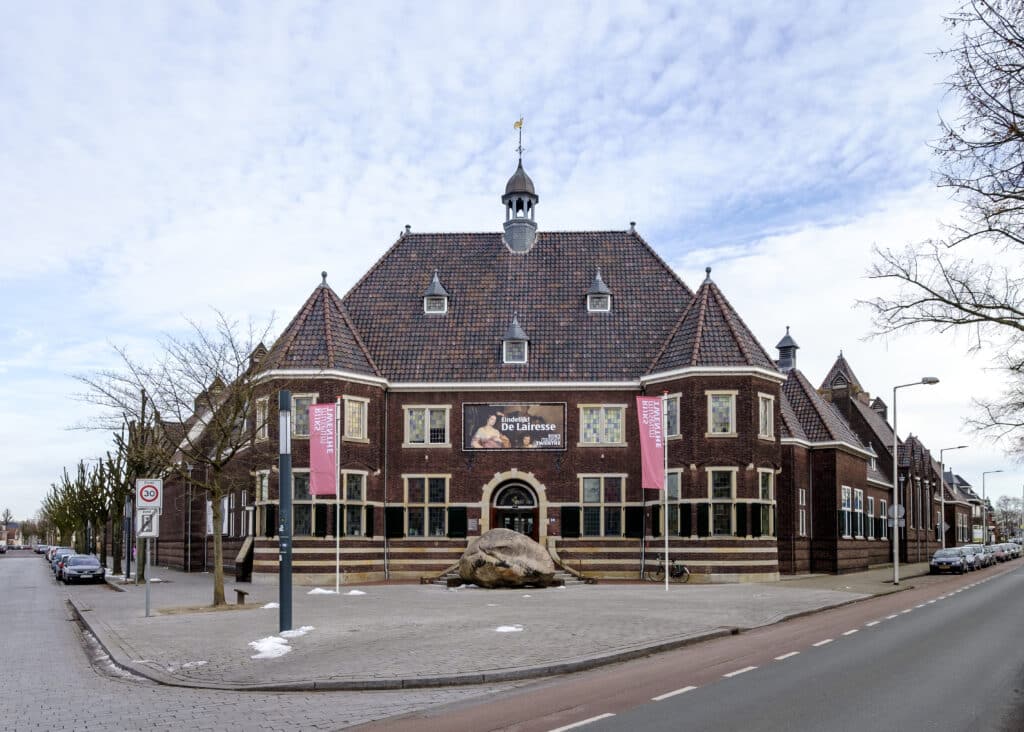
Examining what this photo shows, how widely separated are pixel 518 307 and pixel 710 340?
8.63 meters

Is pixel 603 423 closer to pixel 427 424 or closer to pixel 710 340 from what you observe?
pixel 710 340

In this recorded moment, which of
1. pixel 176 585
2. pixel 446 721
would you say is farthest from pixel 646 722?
pixel 176 585

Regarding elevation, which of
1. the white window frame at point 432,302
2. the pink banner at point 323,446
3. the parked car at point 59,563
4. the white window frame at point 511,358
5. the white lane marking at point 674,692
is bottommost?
the parked car at point 59,563

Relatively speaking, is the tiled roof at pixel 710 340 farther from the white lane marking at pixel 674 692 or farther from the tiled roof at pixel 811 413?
the white lane marking at pixel 674 692

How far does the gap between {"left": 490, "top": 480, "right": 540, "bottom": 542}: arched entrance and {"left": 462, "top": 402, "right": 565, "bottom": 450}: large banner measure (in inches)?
69.2

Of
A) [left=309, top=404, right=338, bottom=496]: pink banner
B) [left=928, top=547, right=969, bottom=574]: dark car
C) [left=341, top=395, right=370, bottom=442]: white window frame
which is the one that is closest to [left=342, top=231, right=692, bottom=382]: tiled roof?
[left=341, top=395, right=370, bottom=442]: white window frame

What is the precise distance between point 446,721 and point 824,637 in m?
10.7

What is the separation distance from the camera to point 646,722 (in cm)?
1071

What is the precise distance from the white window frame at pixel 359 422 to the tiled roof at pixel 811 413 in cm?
1973

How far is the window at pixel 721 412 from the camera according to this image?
39.0 metres

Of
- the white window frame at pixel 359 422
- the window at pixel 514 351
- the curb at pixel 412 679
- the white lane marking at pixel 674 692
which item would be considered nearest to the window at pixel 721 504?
the window at pixel 514 351

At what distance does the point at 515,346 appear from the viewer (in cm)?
4259

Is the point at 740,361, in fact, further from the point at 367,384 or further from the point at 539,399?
the point at 367,384

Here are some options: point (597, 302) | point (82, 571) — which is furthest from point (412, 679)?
point (82, 571)
